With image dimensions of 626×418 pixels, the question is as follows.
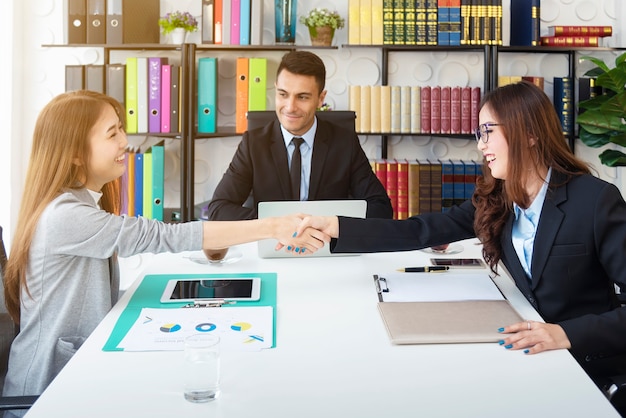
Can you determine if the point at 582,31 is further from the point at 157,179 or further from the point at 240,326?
the point at 240,326

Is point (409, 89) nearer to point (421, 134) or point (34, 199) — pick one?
point (421, 134)

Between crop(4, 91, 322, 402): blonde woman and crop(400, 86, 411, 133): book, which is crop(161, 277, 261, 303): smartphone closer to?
crop(4, 91, 322, 402): blonde woman

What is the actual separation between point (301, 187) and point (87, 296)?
1.45m

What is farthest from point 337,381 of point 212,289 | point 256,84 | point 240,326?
point 256,84

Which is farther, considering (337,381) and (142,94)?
(142,94)

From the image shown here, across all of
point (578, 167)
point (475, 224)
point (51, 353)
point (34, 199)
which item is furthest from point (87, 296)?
point (578, 167)

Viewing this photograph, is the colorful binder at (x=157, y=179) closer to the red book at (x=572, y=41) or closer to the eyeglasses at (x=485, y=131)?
the red book at (x=572, y=41)

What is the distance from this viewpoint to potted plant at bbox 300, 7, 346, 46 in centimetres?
374

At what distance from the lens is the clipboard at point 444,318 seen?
1423mm

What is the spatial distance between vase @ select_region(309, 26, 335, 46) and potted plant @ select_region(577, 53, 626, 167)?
1.26m

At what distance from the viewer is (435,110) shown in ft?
12.3

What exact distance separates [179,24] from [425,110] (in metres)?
1.33

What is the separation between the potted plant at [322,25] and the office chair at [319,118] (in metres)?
0.75

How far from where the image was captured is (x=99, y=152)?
1.87m
